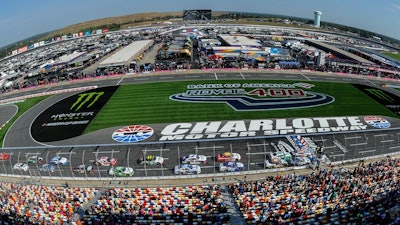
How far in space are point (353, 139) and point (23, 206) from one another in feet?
137

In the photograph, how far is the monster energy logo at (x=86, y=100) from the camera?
192ft

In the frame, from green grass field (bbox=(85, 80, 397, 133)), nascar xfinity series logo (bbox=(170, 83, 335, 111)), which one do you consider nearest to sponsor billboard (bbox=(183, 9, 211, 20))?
nascar xfinity series logo (bbox=(170, 83, 335, 111))

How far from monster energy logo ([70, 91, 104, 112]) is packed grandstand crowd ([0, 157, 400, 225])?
1102 inches

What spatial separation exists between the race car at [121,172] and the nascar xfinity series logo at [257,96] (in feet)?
84.3

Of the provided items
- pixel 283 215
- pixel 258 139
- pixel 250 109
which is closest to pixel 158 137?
pixel 258 139

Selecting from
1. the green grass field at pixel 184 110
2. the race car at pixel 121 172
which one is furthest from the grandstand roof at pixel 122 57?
the race car at pixel 121 172

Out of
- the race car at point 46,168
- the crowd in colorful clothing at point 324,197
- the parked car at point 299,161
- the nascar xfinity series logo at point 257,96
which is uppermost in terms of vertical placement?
the nascar xfinity series logo at point 257,96

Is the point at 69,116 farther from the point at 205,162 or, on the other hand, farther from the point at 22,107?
the point at 205,162

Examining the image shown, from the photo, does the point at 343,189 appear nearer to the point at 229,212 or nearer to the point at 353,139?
the point at 229,212

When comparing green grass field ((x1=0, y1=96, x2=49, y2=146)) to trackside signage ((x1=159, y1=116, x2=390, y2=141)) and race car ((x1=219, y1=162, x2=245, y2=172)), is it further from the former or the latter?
race car ((x1=219, y1=162, x2=245, y2=172))

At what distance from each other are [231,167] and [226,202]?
24.5 feet

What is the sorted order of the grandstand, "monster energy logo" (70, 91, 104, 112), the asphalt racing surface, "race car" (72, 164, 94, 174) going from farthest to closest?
"monster energy logo" (70, 91, 104, 112) → the asphalt racing surface → "race car" (72, 164, 94, 174) → the grandstand

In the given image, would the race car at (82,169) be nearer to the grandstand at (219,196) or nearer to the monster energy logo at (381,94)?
the grandstand at (219,196)

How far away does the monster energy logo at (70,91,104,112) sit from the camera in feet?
192
